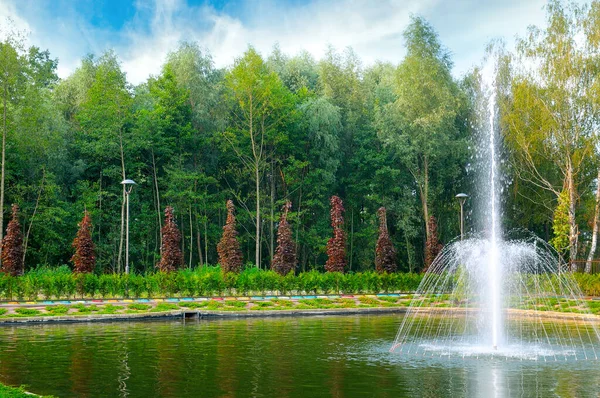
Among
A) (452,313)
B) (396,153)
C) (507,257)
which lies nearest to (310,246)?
(396,153)

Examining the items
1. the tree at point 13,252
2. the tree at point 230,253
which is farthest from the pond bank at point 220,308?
the tree at point 13,252

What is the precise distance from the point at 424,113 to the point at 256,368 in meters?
31.4

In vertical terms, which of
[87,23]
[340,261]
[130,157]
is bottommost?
[340,261]

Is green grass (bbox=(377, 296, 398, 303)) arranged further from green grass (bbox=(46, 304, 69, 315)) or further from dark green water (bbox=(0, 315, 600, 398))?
green grass (bbox=(46, 304, 69, 315))

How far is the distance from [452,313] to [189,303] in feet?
34.2

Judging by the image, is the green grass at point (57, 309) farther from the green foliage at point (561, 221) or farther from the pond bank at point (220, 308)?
the green foliage at point (561, 221)

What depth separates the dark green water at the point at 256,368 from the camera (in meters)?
9.89

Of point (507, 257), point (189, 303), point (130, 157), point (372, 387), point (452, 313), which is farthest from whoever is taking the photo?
point (130, 157)

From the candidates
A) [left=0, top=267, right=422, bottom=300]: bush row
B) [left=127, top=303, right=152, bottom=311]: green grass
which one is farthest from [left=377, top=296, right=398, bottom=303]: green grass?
[left=127, top=303, right=152, bottom=311]: green grass

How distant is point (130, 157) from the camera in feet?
129

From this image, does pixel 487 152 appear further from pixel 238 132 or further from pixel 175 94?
pixel 175 94

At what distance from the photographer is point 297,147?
139 feet

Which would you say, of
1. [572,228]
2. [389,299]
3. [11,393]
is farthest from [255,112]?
[11,393]

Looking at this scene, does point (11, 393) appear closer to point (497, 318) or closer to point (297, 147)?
point (497, 318)
